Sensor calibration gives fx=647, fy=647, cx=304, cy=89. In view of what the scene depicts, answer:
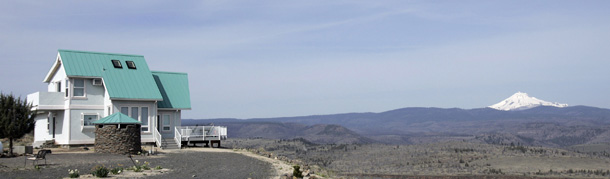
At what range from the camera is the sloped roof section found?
36391 mm

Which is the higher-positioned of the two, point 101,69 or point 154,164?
point 101,69

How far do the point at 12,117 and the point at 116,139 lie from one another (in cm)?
514

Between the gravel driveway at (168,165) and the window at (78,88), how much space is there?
553cm

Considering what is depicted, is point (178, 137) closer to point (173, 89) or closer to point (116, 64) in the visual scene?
point (173, 89)

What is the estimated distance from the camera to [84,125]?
120ft

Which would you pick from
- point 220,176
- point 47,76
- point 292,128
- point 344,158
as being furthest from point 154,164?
point 292,128

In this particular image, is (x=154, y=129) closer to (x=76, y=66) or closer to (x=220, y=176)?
(x=76, y=66)

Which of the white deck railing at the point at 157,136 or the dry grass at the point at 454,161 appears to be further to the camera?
the dry grass at the point at 454,161

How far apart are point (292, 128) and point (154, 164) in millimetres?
153706

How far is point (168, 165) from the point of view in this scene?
27219 mm

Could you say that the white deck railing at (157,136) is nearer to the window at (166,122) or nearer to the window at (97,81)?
the window at (166,122)

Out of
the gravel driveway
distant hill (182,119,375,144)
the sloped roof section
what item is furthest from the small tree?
distant hill (182,119,375,144)

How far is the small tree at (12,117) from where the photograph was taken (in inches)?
1233

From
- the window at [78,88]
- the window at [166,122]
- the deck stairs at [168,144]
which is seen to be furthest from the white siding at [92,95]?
the deck stairs at [168,144]
